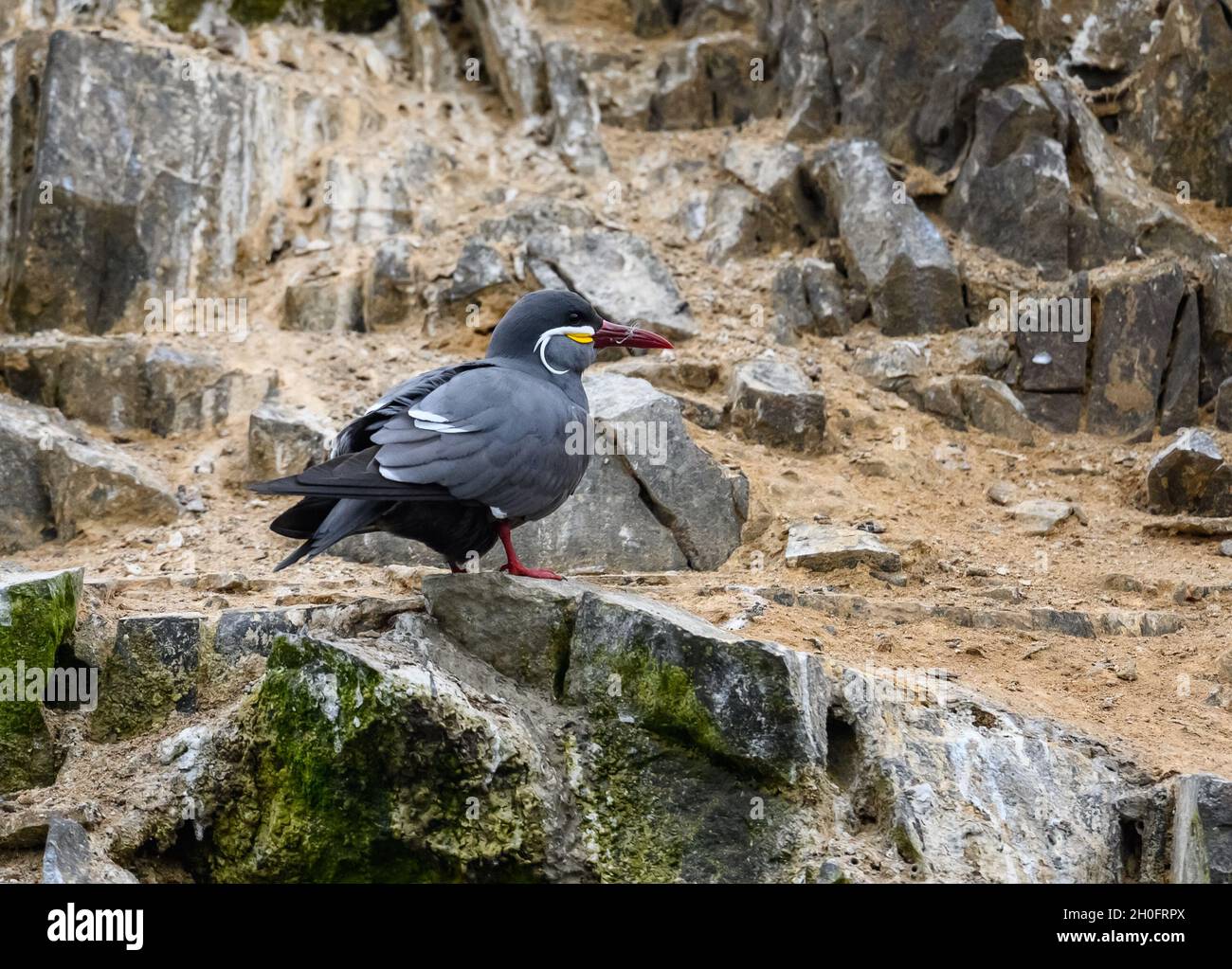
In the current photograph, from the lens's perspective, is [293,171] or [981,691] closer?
[981,691]

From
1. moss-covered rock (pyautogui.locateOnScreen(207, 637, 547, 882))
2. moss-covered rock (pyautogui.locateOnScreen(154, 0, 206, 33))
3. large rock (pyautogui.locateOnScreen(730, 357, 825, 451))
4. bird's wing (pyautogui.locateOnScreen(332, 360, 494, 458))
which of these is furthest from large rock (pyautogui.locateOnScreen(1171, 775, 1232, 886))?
moss-covered rock (pyautogui.locateOnScreen(154, 0, 206, 33))

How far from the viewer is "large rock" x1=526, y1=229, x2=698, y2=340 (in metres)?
11.5

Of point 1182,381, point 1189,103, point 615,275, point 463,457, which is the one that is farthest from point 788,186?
point 463,457

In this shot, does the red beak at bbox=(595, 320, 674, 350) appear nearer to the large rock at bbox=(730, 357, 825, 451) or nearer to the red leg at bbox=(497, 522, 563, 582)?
the red leg at bbox=(497, 522, 563, 582)

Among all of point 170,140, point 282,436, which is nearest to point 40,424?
point 282,436

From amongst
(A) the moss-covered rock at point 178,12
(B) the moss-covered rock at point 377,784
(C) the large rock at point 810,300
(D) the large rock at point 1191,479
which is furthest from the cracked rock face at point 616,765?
(A) the moss-covered rock at point 178,12

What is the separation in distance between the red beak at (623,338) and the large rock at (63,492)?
4.04 m

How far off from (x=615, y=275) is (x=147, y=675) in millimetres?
6239

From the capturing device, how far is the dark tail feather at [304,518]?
6.16m

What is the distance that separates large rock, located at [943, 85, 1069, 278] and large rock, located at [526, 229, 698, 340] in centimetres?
280
